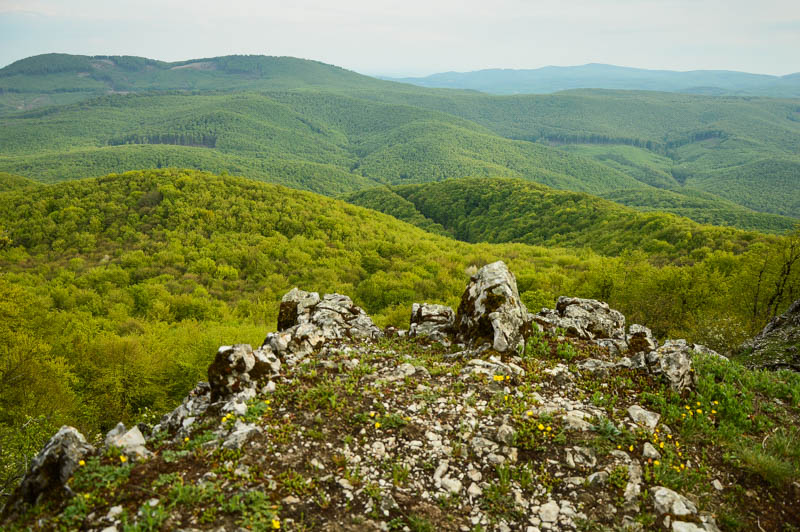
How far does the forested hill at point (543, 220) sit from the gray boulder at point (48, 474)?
190ft

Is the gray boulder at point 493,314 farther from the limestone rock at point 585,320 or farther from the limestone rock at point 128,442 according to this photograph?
the limestone rock at point 128,442

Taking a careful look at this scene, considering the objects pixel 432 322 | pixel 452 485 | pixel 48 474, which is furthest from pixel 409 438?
pixel 432 322

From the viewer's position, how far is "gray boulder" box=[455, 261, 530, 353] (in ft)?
45.2

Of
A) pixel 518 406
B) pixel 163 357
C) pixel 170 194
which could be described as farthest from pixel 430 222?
pixel 518 406

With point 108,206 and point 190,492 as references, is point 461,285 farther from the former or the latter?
point 108,206

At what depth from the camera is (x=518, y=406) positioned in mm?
10359

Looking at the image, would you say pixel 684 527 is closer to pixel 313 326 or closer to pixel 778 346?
pixel 313 326

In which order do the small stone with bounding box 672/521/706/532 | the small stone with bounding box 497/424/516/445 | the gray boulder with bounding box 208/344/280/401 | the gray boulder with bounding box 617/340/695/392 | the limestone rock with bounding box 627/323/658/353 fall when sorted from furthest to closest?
the limestone rock with bounding box 627/323/658/353, the gray boulder with bounding box 617/340/695/392, the gray boulder with bounding box 208/344/280/401, the small stone with bounding box 497/424/516/445, the small stone with bounding box 672/521/706/532

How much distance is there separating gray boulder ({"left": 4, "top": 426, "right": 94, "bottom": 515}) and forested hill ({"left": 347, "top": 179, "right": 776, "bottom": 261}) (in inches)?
2285

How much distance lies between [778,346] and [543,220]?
8972 cm

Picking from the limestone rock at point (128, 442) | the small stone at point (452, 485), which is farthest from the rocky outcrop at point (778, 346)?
the limestone rock at point (128, 442)

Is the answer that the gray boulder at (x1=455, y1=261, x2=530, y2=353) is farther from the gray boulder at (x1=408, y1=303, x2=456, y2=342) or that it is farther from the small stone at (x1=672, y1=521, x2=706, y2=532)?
the small stone at (x1=672, y1=521, x2=706, y2=532)

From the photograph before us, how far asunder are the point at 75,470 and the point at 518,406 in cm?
1000

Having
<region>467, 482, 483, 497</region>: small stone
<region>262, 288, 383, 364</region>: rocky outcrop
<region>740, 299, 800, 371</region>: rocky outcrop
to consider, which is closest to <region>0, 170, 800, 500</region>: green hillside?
<region>740, 299, 800, 371</region>: rocky outcrop
